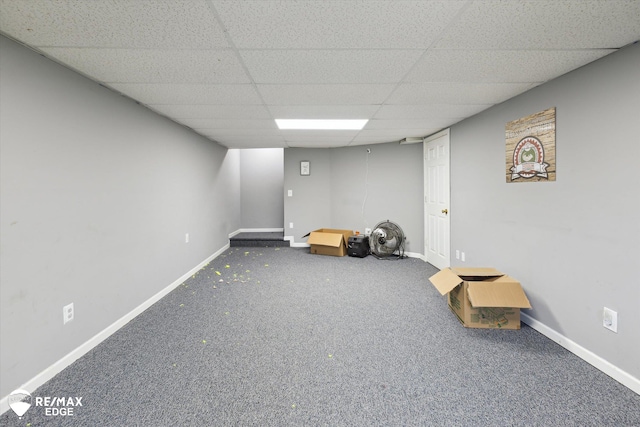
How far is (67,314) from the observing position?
1.86 meters

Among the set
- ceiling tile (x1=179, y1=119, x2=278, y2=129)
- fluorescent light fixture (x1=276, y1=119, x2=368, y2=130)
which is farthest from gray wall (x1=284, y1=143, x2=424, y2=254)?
ceiling tile (x1=179, y1=119, x2=278, y2=129)

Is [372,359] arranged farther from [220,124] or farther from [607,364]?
[220,124]

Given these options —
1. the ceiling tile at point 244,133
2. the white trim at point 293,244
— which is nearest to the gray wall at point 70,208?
the ceiling tile at point 244,133

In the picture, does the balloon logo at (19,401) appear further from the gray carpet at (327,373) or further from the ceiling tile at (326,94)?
the ceiling tile at (326,94)

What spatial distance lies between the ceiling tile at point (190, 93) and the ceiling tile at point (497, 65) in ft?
4.32

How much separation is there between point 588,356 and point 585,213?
3.07ft

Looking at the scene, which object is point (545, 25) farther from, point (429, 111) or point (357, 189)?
point (357, 189)

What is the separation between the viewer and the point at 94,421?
54.4 inches

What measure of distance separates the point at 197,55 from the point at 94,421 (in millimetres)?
2019

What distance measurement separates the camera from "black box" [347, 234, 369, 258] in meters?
4.69

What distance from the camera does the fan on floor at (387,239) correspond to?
4.52 m

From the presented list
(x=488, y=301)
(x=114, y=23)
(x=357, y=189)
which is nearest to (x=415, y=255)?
(x=357, y=189)

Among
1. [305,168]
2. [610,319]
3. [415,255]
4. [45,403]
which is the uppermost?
[305,168]

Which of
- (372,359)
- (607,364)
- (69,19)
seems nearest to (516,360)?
(607,364)
